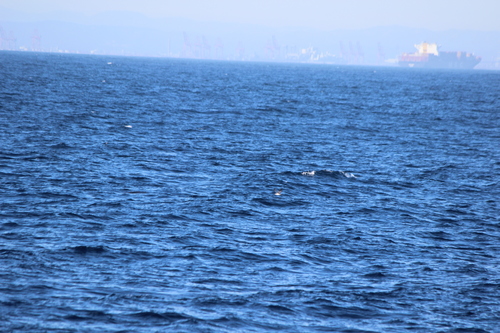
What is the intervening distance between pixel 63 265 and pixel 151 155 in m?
18.9

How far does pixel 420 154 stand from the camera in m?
41.9

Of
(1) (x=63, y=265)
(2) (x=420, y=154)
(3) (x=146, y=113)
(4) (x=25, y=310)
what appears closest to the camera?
(4) (x=25, y=310)

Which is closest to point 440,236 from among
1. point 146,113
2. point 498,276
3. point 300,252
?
point 498,276

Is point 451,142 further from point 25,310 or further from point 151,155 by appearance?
point 25,310

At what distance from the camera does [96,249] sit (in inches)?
736

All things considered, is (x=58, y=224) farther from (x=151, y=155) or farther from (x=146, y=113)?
(x=146, y=113)

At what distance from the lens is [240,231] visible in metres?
21.7

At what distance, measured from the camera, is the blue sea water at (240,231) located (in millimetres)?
14953

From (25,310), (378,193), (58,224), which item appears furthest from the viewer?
(378,193)

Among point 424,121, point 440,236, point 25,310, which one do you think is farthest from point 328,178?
point 424,121

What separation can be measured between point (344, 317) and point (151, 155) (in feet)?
75.5

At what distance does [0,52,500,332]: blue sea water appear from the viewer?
15.0 metres

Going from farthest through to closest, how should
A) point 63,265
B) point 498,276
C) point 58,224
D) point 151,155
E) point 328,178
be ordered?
point 151,155
point 328,178
point 58,224
point 498,276
point 63,265

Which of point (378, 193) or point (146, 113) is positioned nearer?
point (378, 193)
